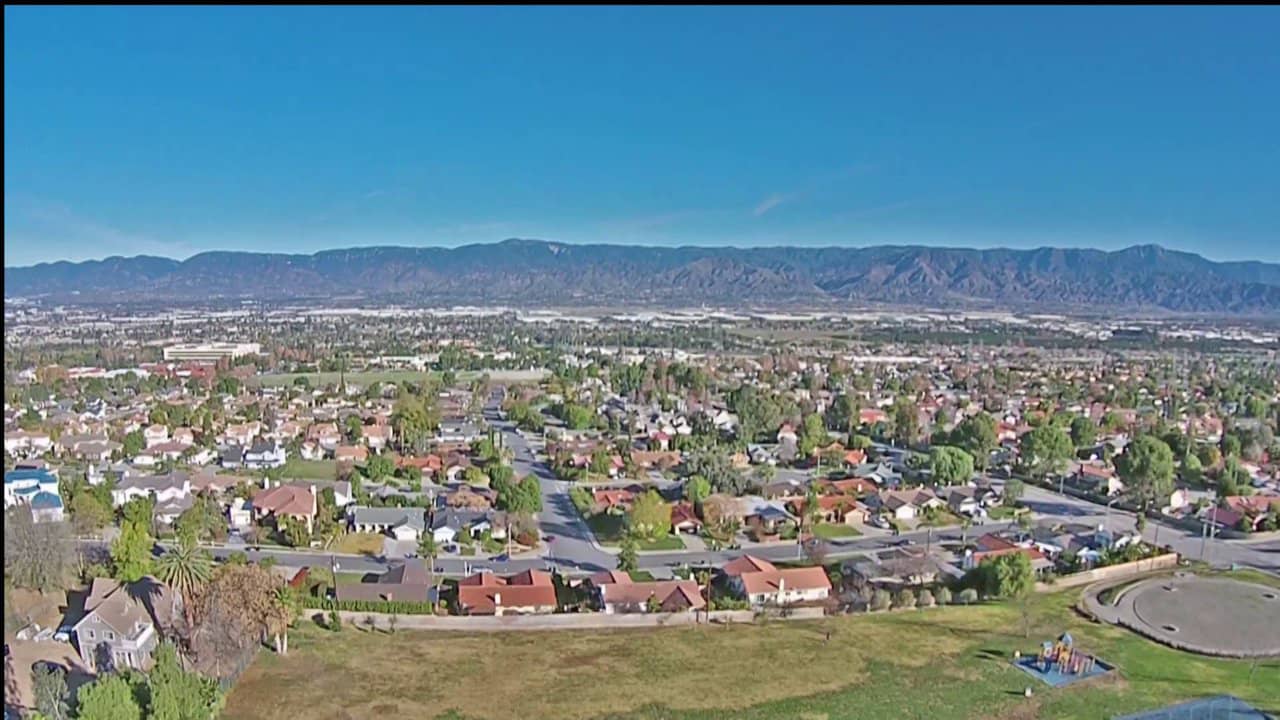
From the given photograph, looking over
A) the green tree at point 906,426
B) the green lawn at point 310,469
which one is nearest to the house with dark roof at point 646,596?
the green lawn at point 310,469

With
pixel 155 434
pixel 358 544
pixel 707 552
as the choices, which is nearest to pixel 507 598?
pixel 707 552

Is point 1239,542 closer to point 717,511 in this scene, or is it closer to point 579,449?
point 717,511

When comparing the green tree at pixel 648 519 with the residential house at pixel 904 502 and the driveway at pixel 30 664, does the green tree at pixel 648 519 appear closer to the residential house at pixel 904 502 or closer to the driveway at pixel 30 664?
the residential house at pixel 904 502

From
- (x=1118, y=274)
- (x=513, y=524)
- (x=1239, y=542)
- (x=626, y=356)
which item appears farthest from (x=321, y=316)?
(x=1118, y=274)

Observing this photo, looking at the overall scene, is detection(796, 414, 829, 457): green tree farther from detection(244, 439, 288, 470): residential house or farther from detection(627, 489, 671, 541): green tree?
detection(244, 439, 288, 470): residential house

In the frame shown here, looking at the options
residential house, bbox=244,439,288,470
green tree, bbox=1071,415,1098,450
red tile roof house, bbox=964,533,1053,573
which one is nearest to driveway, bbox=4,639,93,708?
residential house, bbox=244,439,288,470

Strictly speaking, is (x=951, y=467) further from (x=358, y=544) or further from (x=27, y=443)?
(x=27, y=443)
